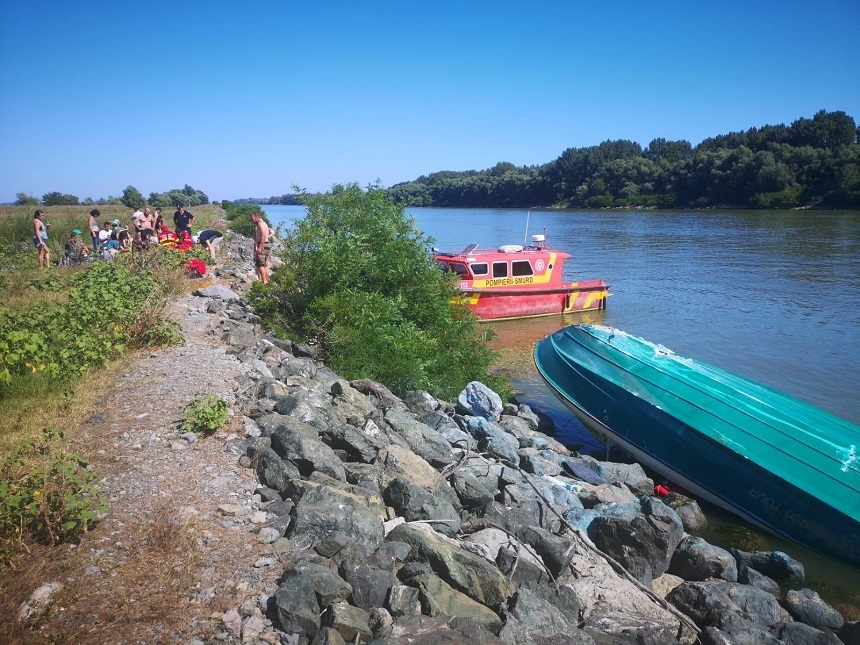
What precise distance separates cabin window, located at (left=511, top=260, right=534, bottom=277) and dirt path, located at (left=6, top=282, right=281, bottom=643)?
1501cm

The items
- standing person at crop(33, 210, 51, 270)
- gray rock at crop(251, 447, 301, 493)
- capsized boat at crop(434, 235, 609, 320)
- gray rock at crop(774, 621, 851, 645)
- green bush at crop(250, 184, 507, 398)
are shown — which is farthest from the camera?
capsized boat at crop(434, 235, 609, 320)

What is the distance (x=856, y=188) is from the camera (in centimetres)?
5709

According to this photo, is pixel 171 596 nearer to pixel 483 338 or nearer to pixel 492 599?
pixel 492 599

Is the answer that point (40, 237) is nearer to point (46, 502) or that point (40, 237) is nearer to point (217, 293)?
point (217, 293)

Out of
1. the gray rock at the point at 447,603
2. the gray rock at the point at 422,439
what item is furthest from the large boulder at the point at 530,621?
the gray rock at the point at 422,439

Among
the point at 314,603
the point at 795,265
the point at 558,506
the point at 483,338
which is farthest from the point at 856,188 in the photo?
the point at 314,603

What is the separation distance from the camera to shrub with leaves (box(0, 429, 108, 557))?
4090mm

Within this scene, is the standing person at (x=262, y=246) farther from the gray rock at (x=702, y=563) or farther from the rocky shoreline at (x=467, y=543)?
the gray rock at (x=702, y=563)

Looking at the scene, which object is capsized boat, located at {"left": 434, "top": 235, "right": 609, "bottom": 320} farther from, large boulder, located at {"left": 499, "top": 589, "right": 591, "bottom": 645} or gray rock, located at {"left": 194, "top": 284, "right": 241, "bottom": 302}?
large boulder, located at {"left": 499, "top": 589, "right": 591, "bottom": 645}

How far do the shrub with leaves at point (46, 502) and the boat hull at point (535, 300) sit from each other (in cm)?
1472

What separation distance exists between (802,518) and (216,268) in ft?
47.2

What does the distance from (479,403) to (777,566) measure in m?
4.61

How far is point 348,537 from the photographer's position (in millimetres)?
4570

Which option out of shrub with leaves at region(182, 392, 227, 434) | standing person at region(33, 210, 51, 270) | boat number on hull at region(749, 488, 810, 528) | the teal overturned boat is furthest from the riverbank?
standing person at region(33, 210, 51, 270)
